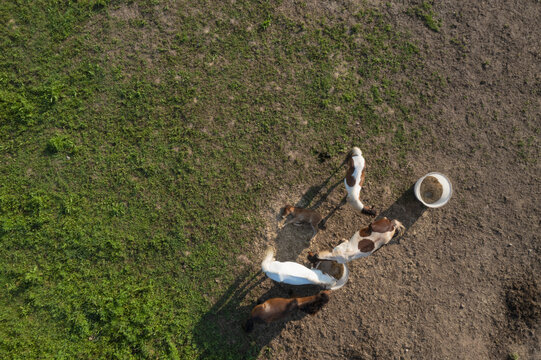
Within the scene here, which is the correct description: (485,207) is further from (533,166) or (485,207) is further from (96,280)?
(96,280)

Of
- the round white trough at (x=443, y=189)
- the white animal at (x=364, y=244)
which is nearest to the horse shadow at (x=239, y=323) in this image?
the white animal at (x=364, y=244)

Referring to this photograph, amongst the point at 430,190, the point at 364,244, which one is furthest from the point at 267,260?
the point at 430,190

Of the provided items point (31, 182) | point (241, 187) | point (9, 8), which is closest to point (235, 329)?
point (241, 187)

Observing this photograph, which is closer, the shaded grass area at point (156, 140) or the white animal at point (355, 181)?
the white animal at point (355, 181)

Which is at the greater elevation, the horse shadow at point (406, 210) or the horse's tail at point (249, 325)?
the horse shadow at point (406, 210)

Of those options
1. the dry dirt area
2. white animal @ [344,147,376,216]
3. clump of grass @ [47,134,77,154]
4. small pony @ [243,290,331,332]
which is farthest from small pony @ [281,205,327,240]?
clump of grass @ [47,134,77,154]

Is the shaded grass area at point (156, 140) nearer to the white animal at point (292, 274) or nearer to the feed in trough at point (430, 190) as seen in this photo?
the feed in trough at point (430, 190)
